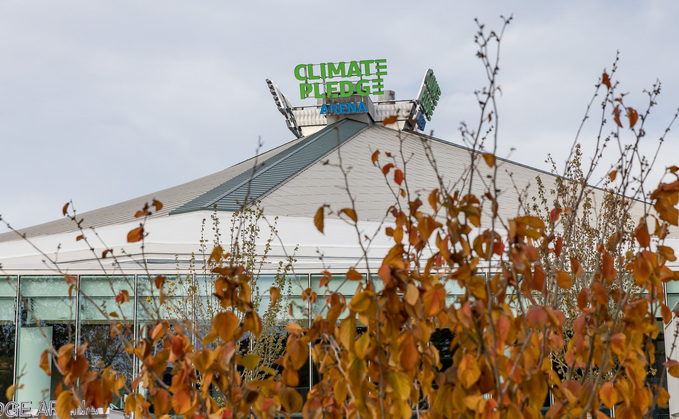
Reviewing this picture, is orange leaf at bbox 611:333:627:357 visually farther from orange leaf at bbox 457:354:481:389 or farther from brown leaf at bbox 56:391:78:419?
brown leaf at bbox 56:391:78:419

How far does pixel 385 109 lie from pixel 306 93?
390cm

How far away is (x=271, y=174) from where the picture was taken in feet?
82.8

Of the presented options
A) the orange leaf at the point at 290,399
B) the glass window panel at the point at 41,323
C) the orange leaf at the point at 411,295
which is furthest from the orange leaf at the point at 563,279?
the glass window panel at the point at 41,323

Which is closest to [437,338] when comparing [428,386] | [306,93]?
[428,386]

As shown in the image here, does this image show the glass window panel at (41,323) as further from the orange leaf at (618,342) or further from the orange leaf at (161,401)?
the orange leaf at (618,342)

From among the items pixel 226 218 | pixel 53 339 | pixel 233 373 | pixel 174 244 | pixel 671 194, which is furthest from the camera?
pixel 226 218

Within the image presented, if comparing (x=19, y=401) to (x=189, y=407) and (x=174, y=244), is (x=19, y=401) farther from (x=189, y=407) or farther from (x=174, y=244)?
(x=189, y=407)

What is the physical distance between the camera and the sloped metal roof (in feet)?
66.8

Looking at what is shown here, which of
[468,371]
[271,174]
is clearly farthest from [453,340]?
[271,174]

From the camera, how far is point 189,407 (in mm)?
2398

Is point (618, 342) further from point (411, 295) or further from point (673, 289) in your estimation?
point (673, 289)

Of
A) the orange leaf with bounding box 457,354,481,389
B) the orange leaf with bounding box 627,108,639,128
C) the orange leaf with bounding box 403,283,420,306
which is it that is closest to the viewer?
the orange leaf with bounding box 403,283,420,306

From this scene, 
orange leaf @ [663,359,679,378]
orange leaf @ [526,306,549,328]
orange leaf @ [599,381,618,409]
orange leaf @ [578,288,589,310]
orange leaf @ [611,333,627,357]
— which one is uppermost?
orange leaf @ [578,288,589,310]

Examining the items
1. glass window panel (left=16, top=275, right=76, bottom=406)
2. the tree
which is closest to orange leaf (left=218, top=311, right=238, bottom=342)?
the tree
